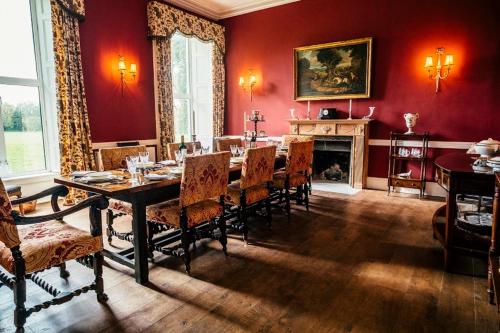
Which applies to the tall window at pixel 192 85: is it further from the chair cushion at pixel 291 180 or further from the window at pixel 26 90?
the chair cushion at pixel 291 180

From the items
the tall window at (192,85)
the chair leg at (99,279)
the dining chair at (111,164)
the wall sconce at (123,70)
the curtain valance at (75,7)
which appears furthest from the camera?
the tall window at (192,85)

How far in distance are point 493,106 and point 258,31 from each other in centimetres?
419

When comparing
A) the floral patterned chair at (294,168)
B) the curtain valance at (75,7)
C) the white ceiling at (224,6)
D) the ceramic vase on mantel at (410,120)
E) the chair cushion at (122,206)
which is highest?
the white ceiling at (224,6)

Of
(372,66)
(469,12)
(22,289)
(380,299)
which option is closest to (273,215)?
(380,299)

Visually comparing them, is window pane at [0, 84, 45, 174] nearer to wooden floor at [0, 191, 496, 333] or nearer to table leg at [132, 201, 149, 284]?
wooden floor at [0, 191, 496, 333]

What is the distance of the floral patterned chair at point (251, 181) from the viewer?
9.77 ft

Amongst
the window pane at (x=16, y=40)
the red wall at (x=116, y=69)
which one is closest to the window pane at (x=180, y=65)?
the red wall at (x=116, y=69)

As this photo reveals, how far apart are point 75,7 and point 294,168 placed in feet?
11.8

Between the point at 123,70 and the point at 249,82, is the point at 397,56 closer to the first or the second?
the point at 249,82

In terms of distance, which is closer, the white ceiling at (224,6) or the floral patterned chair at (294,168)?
the floral patterned chair at (294,168)

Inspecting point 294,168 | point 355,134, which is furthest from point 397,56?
point 294,168

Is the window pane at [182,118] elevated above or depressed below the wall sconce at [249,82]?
below

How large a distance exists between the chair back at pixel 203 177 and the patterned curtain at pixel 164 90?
3.38m

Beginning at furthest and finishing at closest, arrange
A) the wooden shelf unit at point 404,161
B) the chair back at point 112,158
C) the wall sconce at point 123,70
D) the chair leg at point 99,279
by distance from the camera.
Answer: the wall sconce at point 123,70 → the wooden shelf unit at point 404,161 → the chair back at point 112,158 → the chair leg at point 99,279
